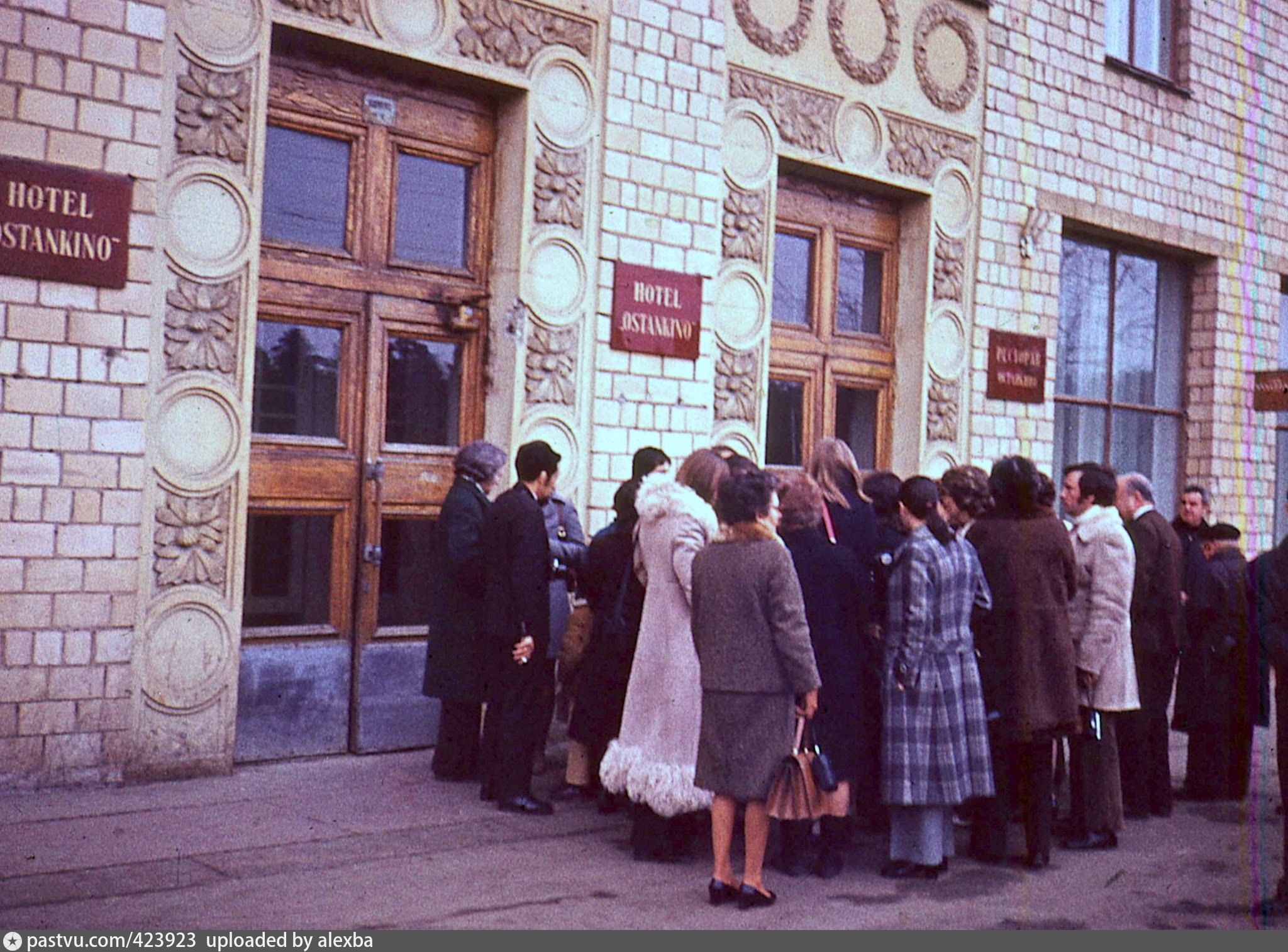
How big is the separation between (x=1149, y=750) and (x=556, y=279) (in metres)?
4.34

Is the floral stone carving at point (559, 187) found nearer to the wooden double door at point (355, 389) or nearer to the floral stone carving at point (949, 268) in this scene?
the wooden double door at point (355, 389)

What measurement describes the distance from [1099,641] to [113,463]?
Result: 190 inches

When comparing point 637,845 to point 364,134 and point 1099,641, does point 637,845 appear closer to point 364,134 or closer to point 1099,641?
point 1099,641

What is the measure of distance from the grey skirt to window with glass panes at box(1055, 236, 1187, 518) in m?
7.97

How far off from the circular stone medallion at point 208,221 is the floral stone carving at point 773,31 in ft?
13.3

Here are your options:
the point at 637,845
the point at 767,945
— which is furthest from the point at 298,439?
the point at 767,945

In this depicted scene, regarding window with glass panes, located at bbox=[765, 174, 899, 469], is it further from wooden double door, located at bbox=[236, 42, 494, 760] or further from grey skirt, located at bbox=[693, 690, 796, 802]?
grey skirt, located at bbox=[693, 690, 796, 802]

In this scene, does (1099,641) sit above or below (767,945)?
above

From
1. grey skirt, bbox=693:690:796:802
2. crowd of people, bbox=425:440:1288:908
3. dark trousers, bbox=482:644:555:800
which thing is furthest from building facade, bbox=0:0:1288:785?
grey skirt, bbox=693:690:796:802

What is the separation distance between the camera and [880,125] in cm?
1101

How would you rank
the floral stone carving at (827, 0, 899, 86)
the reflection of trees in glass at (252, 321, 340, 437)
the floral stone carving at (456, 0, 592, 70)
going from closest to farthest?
the reflection of trees in glass at (252, 321, 340, 437) → the floral stone carving at (456, 0, 592, 70) → the floral stone carving at (827, 0, 899, 86)

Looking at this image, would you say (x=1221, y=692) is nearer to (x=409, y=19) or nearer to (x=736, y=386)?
(x=736, y=386)

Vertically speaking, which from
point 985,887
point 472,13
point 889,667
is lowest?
point 985,887

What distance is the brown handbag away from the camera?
580cm
